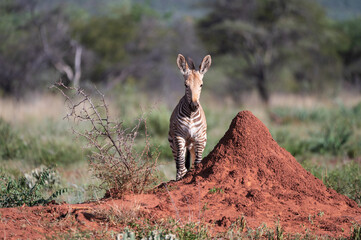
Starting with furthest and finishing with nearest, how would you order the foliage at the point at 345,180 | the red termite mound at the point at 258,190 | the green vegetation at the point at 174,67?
1. the green vegetation at the point at 174,67
2. the foliage at the point at 345,180
3. the red termite mound at the point at 258,190

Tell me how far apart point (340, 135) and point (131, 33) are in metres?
24.6

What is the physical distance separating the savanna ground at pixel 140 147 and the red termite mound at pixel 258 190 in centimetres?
29

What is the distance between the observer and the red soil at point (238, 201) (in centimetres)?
459

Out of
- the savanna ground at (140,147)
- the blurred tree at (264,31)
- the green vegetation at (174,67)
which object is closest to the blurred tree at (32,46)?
the green vegetation at (174,67)

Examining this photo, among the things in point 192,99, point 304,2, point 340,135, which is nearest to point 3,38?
point 304,2

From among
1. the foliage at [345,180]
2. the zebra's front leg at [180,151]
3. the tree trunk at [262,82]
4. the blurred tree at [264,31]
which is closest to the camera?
the zebra's front leg at [180,151]

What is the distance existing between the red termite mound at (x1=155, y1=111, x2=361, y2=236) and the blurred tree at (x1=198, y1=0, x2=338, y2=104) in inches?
809

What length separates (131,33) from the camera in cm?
3325

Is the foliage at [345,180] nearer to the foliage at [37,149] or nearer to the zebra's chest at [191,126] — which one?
the zebra's chest at [191,126]

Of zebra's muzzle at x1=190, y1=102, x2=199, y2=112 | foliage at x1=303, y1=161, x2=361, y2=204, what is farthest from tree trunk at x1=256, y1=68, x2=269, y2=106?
zebra's muzzle at x1=190, y1=102, x2=199, y2=112

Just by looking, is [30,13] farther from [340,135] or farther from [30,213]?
[30,213]

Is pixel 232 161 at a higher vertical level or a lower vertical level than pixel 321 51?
lower

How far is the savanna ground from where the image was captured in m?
4.54

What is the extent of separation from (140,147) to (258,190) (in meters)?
5.55
